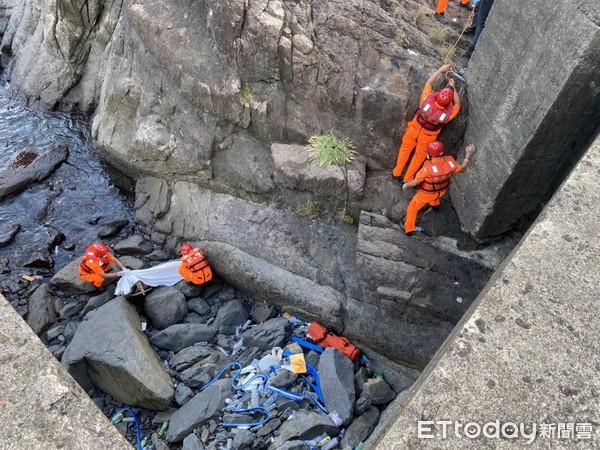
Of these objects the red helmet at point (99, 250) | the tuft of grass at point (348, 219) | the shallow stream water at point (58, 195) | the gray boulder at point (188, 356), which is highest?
the tuft of grass at point (348, 219)

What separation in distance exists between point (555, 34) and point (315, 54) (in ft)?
12.5

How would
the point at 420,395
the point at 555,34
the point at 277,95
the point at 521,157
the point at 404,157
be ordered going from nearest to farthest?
the point at 420,395, the point at 555,34, the point at 521,157, the point at 404,157, the point at 277,95

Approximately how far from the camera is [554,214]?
3.90 meters

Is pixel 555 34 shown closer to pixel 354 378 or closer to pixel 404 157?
pixel 404 157

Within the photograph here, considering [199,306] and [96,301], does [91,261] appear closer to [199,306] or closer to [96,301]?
[96,301]

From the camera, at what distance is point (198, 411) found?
721 centimetres

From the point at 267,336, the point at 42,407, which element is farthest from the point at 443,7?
the point at 42,407

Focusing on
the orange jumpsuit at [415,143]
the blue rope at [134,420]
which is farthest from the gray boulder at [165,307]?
the orange jumpsuit at [415,143]

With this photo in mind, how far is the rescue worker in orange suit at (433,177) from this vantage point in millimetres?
7484

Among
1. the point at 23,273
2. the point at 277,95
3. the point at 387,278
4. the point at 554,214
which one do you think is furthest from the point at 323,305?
the point at 23,273

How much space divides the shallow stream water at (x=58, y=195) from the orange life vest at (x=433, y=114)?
6.66 meters

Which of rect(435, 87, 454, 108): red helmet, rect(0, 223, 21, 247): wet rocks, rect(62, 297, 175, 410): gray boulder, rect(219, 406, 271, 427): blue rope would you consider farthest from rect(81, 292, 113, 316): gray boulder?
rect(435, 87, 454, 108): red helmet

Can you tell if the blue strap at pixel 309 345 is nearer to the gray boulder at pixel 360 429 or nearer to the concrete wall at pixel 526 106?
the gray boulder at pixel 360 429

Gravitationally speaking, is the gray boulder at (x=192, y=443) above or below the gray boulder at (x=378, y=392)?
below
